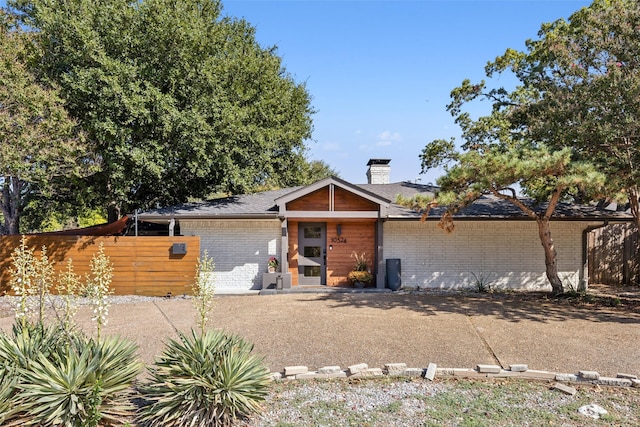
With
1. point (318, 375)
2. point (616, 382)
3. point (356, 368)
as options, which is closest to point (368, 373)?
point (356, 368)

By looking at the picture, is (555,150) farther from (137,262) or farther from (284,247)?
(137,262)

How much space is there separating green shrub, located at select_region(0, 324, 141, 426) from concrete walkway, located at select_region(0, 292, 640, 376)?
187 cm

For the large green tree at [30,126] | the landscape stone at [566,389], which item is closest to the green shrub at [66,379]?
the landscape stone at [566,389]

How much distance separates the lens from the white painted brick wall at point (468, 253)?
12.9 m

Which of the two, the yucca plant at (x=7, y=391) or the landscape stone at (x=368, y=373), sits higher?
the yucca plant at (x=7, y=391)

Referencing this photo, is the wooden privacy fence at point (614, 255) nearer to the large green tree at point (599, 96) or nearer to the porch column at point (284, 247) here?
the large green tree at point (599, 96)

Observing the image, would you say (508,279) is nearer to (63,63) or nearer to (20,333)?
(20,333)

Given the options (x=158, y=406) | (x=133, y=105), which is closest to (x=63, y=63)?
(x=133, y=105)

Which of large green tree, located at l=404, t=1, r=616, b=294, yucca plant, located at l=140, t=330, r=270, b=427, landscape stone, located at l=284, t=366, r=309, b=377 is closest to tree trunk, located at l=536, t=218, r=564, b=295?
large green tree, located at l=404, t=1, r=616, b=294

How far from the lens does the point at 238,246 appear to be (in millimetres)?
12891

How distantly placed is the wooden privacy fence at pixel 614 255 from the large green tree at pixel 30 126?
18.5 meters

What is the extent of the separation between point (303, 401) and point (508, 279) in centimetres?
1060

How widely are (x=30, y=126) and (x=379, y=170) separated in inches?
506

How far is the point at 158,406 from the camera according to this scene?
388 centimetres
